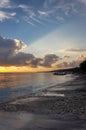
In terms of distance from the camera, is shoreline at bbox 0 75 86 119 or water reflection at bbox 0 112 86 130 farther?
shoreline at bbox 0 75 86 119

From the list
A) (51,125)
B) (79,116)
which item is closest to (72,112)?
(79,116)

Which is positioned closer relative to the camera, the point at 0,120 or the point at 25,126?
the point at 25,126

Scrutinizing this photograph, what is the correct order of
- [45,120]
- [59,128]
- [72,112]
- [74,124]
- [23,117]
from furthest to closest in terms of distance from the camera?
[72,112]
[23,117]
[45,120]
[74,124]
[59,128]

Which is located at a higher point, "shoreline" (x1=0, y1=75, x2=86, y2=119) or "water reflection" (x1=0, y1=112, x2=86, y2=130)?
"shoreline" (x1=0, y1=75, x2=86, y2=119)

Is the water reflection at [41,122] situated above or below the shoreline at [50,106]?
below

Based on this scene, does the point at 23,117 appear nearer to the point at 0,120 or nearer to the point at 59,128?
the point at 0,120

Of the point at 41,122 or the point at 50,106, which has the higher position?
the point at 50,106

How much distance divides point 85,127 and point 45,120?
12.9ft

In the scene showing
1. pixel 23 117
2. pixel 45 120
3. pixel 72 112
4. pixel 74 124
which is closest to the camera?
pixel 74 124

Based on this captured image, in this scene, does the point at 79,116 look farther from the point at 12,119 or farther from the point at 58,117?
the point at 12,119

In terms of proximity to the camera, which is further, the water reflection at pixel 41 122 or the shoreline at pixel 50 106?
the shoreline at pixel 50 106

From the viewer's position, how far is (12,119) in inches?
884

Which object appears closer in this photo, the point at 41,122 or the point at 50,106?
the point at 41,122

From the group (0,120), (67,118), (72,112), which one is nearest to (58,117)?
(67,118)
